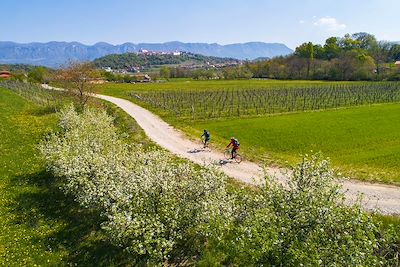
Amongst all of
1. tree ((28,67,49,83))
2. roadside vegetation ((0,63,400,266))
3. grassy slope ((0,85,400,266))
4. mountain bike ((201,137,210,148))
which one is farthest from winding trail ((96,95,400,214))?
tree ((28,67,49,83))

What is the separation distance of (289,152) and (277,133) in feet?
31.5

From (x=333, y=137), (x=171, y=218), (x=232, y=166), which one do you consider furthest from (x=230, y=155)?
(x=171, y=218)

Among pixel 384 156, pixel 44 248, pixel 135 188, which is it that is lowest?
pixel 44 248

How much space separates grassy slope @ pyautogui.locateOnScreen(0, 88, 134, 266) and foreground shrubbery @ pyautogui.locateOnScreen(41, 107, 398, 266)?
10.2ft

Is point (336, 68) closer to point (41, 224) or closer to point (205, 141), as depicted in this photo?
point (205, 141)

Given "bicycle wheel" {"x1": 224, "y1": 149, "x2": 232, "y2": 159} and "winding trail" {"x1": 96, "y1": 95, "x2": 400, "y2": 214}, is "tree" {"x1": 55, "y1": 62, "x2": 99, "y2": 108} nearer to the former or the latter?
"winding trail" {"x1": 96, "y1": 95, "x2": 400, "y2": 214}

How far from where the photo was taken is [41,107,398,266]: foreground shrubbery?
12.9 metres

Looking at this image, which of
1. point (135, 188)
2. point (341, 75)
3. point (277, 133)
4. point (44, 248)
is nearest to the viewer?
point (135, 188)

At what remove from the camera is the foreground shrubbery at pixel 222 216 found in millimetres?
12875

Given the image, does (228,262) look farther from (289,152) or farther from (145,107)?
(145,107)

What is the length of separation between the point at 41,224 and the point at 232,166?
18.5 m

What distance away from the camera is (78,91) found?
7775 cm

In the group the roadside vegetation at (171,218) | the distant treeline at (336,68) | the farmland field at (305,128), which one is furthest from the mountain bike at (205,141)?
the distant treeline at (336,68)

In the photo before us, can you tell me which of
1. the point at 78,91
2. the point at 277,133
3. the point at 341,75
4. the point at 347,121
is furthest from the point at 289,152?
the point at 341,75
